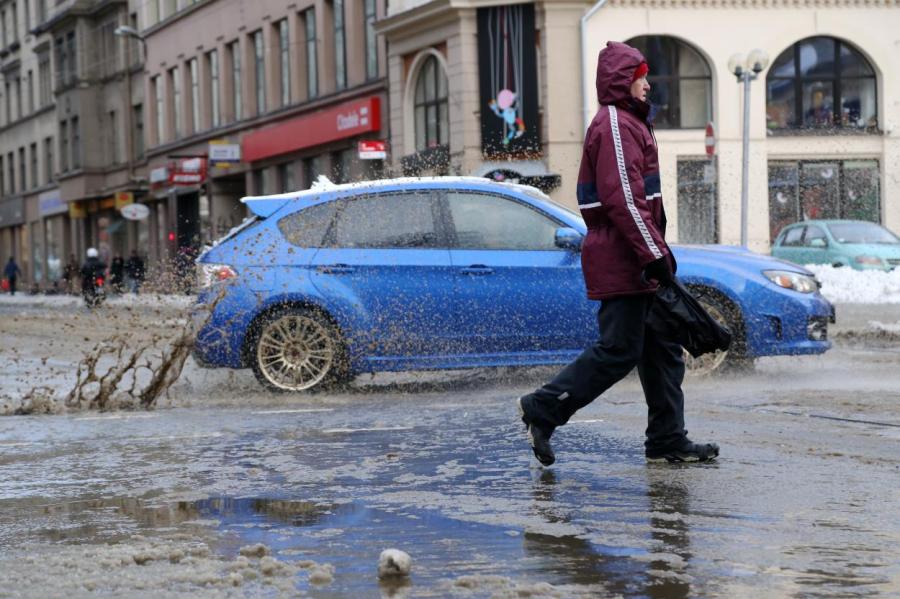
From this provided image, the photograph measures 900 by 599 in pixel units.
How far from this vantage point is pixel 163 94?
56.4m

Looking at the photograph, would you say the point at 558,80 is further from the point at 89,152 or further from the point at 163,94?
the point at 89,152

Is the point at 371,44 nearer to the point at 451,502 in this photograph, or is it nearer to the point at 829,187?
the point at 829,187

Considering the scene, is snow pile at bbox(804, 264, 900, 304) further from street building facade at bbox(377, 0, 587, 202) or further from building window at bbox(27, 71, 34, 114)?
building window at bbox(27, 71, 34, 114)

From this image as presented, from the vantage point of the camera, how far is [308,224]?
12.2m

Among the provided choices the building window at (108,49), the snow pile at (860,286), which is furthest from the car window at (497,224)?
the building window at (108,49)

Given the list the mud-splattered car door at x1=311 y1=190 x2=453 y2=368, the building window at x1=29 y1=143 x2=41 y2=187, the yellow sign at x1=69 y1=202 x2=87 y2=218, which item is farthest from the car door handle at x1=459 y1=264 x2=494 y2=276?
the building window at x1=29 y1=143 x2=41 y2=187

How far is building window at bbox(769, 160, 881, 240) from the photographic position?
118 ft

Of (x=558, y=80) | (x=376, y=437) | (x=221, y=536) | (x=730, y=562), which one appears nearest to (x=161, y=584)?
(x=221, y=536)

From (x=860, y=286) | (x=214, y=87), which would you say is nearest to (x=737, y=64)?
(x=860, y=286)

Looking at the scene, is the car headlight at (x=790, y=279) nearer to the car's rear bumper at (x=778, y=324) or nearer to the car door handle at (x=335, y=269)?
the car's rear bumper at (x=778, y=324)

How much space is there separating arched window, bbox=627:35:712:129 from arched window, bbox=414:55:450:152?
4405mm

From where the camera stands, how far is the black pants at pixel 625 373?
23.8 ft

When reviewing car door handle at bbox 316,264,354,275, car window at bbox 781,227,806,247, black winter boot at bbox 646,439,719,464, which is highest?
car window at bbox 781,227,806,247

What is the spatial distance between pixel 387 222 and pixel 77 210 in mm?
56006
